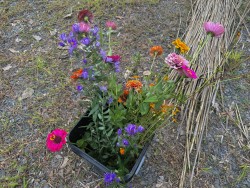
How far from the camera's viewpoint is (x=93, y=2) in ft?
8.07

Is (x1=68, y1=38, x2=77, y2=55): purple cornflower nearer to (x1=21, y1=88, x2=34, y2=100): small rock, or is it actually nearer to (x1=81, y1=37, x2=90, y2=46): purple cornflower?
(x1=81, y1=37, x2=90, y2=46): purple cornflower

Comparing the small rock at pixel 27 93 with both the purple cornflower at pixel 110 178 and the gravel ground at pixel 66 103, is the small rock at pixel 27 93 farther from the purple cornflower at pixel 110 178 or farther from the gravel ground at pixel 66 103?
the purple cornflower at pixel 110 178

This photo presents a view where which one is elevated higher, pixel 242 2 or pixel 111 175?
pixel 242 2

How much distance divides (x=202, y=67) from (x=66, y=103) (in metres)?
1.00

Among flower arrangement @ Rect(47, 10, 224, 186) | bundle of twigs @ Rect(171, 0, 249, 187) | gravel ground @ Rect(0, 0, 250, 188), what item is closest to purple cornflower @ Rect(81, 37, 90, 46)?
flower arrangement @ Rect(47, 10, 224, 186)

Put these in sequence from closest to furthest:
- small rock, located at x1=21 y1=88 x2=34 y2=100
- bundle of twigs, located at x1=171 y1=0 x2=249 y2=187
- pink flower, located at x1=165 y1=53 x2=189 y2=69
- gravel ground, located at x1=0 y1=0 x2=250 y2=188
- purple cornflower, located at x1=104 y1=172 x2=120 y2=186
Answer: pink flower, located at x1=165 y1=53 x2=189 y2=69, purple cornflower, located at x1=104 y1=172 x2=120 y2=186, gravel ground, located at x1=0 y1=0 x2=250 y2=188, bundle of twigs, located at x1=171 y1=0 x2=249 y2=187, small rock, located at x1=21 y1=88 x2=34 y2=100

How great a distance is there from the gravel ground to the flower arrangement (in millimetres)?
271

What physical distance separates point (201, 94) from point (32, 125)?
114cm

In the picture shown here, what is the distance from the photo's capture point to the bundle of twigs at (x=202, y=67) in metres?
1.69

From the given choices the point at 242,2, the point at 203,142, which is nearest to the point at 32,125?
the point at 203,142

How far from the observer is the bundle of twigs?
5.53 ft

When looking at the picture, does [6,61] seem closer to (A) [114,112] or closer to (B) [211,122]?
(A) [114,112]

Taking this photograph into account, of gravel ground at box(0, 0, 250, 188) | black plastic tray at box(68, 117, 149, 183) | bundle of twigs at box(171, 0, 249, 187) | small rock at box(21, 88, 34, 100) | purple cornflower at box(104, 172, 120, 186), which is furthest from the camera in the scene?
small rock at box(21, 88, 34, 100)

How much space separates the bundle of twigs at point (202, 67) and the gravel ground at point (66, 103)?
0.06m
